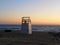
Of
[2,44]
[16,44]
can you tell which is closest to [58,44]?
[16,44]

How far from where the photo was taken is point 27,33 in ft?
92.8

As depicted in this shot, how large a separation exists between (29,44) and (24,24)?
9.94 meters

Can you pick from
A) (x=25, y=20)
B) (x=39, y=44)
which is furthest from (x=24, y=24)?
(x=39, y=44)

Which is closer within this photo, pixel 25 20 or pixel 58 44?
pixel 58 44

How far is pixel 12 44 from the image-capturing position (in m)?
18.1

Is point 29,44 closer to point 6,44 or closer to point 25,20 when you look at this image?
point 6,44

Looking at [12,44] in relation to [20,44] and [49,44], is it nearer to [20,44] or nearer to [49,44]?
[20,44]

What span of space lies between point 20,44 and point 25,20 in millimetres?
9993

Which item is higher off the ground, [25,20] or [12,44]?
[25,20]

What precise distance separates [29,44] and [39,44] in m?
1.01

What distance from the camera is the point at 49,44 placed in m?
18.5

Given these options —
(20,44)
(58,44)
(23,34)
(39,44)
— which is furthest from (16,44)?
(23,34)

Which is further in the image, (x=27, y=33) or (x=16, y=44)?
(x=27, y=33)

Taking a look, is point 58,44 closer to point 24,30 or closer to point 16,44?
point 16,44
